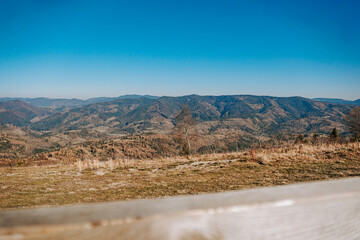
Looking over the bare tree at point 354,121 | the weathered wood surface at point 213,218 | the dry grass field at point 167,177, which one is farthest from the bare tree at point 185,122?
the bare tree at point 354,121

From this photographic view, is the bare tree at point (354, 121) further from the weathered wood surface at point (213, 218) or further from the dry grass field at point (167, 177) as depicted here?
the weathered wood surface at point (213, 218)

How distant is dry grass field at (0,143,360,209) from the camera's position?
265 inches

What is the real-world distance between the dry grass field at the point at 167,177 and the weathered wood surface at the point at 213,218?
6014 millimetres

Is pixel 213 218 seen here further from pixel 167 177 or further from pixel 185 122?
pixel 185 122

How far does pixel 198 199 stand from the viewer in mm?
821

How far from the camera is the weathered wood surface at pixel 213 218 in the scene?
2.01 ft

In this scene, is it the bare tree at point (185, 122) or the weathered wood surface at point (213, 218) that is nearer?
the weathered wood surface at point (213, 218)

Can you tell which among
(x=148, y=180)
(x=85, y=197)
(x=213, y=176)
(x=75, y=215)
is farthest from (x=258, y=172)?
(x=75, y=215)

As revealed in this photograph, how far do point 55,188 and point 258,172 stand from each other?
329 inches

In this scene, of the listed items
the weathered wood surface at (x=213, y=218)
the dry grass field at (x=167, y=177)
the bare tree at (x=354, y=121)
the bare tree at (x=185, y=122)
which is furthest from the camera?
the bare tree at (x=354, y=121)

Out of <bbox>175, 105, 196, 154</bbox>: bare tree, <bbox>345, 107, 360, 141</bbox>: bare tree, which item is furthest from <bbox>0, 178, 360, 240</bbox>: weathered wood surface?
<bbox>345, 107, 360, 141</bbox>: bare tree

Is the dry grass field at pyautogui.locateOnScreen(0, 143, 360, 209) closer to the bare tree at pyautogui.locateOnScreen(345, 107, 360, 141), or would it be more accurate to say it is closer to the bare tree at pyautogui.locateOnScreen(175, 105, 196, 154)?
the bare tree at pyautogui.locateOnScreen(175, 105, 196, 154)

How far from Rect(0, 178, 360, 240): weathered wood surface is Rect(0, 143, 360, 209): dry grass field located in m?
6.01

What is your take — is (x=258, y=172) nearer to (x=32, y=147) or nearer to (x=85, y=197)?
(x=85, y=197)
